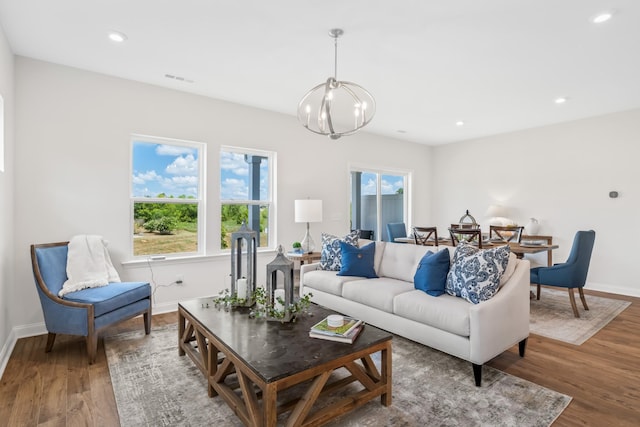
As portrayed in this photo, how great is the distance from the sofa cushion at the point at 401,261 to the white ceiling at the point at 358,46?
6.32 feet

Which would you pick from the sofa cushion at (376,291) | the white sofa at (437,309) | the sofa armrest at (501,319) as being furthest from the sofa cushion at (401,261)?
the sofa armrest at (501,319)

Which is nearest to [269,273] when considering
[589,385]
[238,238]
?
[238,238]

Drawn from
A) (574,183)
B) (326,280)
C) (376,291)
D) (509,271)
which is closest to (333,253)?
(326,280)

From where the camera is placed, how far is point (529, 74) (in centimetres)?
361

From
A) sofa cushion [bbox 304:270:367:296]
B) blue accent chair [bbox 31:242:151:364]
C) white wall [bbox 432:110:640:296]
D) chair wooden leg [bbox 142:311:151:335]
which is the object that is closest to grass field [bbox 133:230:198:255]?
blue accent chair [bbox 31:242:151:364]

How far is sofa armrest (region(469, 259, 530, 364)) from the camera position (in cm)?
229

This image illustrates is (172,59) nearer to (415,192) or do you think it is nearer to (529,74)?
(529,74)

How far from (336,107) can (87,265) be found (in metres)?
3.64

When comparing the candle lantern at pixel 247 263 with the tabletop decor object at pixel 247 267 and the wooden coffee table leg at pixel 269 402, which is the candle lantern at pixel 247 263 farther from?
the wooden coffee table leg at pixel 269 402

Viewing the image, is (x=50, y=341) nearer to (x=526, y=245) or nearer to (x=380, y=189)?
(x=526, y=245)

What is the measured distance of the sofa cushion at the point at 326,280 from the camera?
11.5 feet

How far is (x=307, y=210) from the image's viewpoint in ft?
15.3

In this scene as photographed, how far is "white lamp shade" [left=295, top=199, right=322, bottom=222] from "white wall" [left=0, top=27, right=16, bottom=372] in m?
3.05

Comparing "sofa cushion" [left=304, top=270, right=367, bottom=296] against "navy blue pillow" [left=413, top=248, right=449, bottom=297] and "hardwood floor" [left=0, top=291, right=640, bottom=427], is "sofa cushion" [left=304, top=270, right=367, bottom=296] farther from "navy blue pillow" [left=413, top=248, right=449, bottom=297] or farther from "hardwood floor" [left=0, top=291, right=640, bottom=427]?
"hardwood floor" [left=0, top=291, right=640, bottom=427]
